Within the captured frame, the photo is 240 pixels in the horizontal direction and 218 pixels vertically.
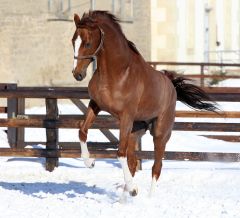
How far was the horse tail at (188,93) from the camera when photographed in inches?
408

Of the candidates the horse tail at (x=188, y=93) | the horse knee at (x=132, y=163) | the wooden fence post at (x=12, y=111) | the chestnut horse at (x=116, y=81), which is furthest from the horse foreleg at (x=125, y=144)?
the wooden fence post at (x=12, y=111)

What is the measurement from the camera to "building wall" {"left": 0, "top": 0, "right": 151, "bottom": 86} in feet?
81.0

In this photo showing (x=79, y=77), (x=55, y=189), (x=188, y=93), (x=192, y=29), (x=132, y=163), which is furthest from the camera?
(x=192, y=29)

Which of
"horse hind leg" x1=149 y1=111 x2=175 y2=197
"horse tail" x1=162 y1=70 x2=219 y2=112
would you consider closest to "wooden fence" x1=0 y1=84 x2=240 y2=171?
"horse tail" x1=162 y1=70 x2=219 y2=112

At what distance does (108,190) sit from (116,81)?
201 centimetres

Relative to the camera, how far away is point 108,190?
1032cm

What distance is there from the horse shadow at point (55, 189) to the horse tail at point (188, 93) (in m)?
1.52

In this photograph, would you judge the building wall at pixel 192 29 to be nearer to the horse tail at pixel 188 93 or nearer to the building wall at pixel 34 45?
the building wall at pixel 34 45

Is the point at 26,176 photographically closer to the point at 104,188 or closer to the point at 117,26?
the point at 104,188

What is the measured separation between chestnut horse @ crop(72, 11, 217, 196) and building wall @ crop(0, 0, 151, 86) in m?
15.7

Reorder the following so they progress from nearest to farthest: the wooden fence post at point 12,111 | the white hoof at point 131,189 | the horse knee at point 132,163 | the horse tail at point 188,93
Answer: the white hoof at point 131,189 → the horse knee at point 132,163 → the horse tail at point 188,93 → the wooden fence post at point 12,111

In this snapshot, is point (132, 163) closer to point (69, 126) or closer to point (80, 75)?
point (80, 75)

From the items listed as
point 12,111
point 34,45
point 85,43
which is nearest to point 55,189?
point 85,43

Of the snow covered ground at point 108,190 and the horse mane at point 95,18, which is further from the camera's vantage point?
the horse mane at point 95,18
